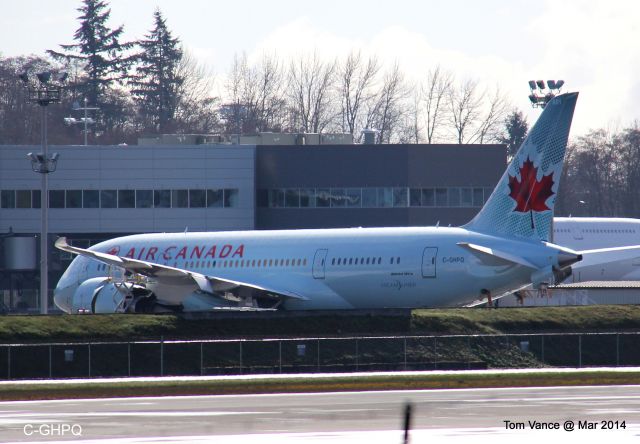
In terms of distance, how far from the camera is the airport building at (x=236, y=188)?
7550 cm

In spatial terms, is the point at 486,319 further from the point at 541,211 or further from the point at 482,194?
the point at 482,194

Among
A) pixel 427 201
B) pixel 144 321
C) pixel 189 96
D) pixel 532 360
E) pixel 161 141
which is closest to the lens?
pixel 532 360

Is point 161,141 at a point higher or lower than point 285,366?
higher

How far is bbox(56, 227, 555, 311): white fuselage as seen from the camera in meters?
41.1

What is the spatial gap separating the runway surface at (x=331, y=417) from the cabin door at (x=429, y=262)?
11.3 m

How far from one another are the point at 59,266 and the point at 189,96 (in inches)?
2509

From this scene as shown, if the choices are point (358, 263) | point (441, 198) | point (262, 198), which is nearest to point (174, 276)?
point (358, 263)

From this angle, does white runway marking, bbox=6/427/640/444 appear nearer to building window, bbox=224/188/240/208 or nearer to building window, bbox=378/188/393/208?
building window, bbox=378/188/393/208

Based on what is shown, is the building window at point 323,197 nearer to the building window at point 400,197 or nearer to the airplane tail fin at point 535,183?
the building window at point 400,197

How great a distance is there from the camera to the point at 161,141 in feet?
276

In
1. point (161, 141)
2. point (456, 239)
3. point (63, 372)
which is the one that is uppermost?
point (161, 141)

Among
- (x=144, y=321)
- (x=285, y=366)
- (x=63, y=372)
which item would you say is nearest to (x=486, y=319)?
(x=285, y=366)

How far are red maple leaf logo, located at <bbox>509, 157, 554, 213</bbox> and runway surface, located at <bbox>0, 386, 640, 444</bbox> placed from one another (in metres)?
11.4

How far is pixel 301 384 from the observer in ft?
105
